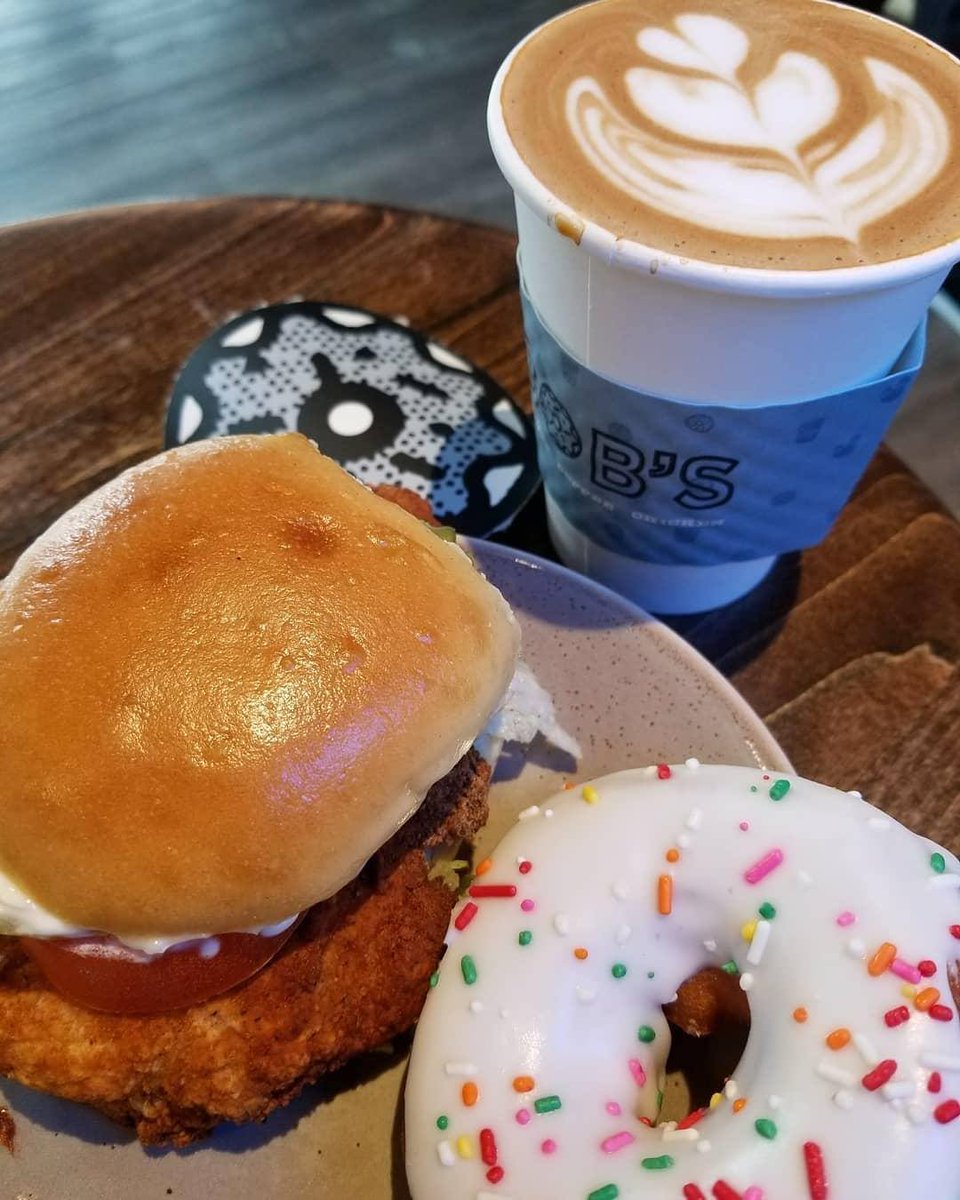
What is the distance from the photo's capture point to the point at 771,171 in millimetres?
1252

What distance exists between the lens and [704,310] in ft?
3.84

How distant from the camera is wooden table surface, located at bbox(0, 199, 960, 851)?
164cm

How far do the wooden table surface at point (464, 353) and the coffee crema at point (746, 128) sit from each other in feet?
2.44

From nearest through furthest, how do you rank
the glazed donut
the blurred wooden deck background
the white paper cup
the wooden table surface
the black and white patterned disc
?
1. the glazed donut
2. the white paper cup
3. the wooden table surface
4. the black and white patterned disc
5. the blurred wooden deck background

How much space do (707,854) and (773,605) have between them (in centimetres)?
70

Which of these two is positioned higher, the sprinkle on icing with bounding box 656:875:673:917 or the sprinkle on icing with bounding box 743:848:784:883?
the sprinkle on icing with bounding box 743:848:784:883

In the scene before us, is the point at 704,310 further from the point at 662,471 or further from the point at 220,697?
the point at 220,697

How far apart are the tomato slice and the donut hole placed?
1.63 ft

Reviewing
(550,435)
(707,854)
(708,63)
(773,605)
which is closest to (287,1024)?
(707,854)

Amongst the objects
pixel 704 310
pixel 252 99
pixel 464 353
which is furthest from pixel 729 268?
pixel 252 99

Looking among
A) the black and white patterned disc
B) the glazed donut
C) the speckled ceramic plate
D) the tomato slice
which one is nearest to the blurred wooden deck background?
the black and white patterned disc

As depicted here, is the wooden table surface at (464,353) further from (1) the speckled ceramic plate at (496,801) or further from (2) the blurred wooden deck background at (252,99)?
(2) the blurred wooden deck background at (252,99)

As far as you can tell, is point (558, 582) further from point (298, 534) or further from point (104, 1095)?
point (104, 1095)

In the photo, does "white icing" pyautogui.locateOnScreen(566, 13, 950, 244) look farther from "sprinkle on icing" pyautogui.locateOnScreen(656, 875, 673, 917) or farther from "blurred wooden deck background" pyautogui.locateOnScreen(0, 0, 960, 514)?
"blurred wooden deck background" pyautogui.locateOnScreen(0, 0, 960, 514)
